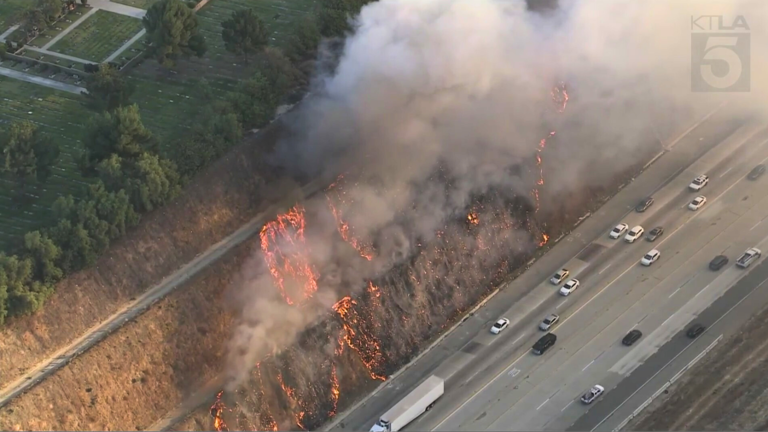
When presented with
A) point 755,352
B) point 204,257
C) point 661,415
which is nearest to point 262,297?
point 204,257

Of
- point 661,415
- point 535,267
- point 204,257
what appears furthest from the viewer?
point 535,267

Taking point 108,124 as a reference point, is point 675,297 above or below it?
below

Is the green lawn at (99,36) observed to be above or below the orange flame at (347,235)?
above

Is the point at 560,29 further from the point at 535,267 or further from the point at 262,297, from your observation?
the point at 262,297

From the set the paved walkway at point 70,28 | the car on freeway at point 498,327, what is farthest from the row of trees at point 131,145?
the car on freeway at point 498,327

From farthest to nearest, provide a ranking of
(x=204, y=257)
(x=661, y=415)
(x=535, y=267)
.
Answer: (x=535, y=267), (x=204, y=257), (x=661, y=415)

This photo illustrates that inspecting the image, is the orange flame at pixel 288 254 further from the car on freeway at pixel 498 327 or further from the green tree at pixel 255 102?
the car on freeway at pixel 498 327

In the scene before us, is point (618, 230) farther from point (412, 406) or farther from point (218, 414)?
point (218, 414)
